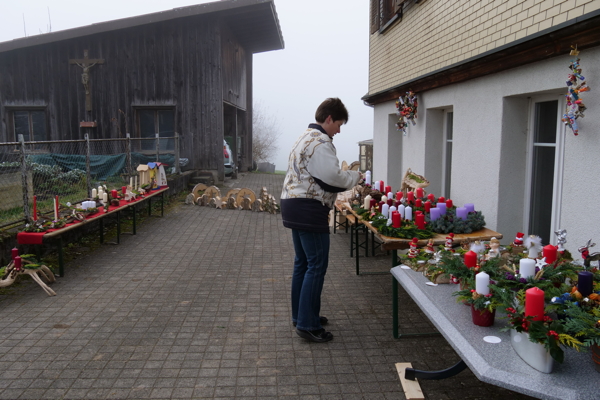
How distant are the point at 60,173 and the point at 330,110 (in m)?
7.64

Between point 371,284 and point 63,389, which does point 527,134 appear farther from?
point 63,389

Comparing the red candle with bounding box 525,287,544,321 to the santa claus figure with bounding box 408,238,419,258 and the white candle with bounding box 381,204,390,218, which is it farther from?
the white candle with bounding box 381,204,390,218

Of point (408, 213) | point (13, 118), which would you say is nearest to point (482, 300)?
point (408, 213)

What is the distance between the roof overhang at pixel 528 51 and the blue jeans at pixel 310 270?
2.43m

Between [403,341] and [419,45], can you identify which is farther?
[419,45]

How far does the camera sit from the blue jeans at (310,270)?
14.1 feet

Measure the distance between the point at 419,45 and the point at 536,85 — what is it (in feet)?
13.0

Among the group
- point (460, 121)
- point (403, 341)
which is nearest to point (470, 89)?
point (460, 121)

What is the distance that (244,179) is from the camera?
20922mm

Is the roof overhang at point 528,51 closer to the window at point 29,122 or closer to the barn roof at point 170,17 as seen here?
the barn roof at point 170,17

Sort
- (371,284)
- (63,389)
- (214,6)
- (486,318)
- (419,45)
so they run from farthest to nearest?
(214,6) → (419,45) → (371,284) → (63,389) → (486,318)

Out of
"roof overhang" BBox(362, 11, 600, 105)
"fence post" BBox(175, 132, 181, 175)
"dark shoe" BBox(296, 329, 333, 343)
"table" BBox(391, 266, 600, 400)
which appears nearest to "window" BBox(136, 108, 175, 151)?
"fence post" BBox(175, 132, 181, 175)

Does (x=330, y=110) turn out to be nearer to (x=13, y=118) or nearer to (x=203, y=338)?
(x=203, y=338)

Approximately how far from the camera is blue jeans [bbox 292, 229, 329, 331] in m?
4.30
